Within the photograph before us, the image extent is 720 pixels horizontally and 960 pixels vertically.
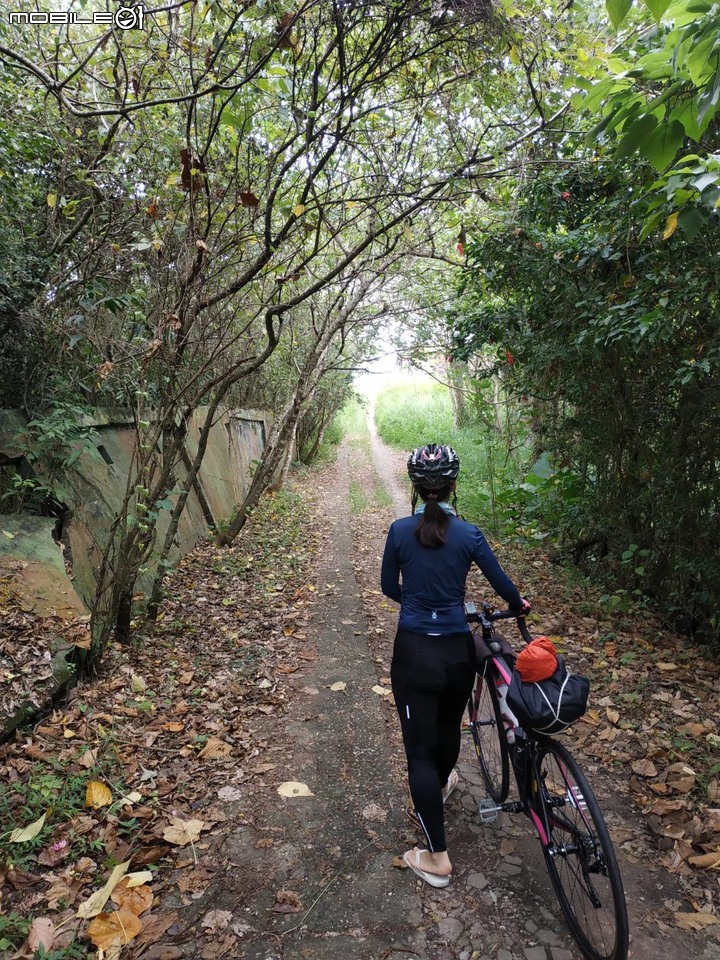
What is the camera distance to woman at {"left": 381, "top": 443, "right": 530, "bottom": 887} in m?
2.80

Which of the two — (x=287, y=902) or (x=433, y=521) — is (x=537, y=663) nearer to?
(x=433, y=521)

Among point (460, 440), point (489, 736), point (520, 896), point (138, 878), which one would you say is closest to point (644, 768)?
point (489, 736)

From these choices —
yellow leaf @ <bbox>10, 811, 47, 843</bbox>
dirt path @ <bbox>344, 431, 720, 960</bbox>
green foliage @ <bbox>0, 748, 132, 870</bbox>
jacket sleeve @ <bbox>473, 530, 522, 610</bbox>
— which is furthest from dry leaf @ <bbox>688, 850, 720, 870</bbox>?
yellow leaf @ <bbox>10, 811, 47, 843</bbox>

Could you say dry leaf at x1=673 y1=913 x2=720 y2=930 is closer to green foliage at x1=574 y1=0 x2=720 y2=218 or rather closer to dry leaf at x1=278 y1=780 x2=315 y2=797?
dry leaf at x1=278 y1=780 x2=315 y2=797

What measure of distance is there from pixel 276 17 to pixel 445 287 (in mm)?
8887

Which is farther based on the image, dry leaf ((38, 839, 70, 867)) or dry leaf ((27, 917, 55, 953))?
dry leaf ((38, 839, 70, 867))

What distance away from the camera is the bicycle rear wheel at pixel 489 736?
3193 millimetres

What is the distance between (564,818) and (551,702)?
58cm

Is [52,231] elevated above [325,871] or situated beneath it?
elevated above

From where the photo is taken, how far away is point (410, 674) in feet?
9.27

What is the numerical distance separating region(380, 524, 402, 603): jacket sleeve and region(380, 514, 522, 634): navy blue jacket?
0.06 m

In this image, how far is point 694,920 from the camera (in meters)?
2.62

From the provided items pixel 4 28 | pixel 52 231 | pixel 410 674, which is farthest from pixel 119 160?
pixel 410 674

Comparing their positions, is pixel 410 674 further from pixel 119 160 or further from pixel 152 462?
pixel 119 160
